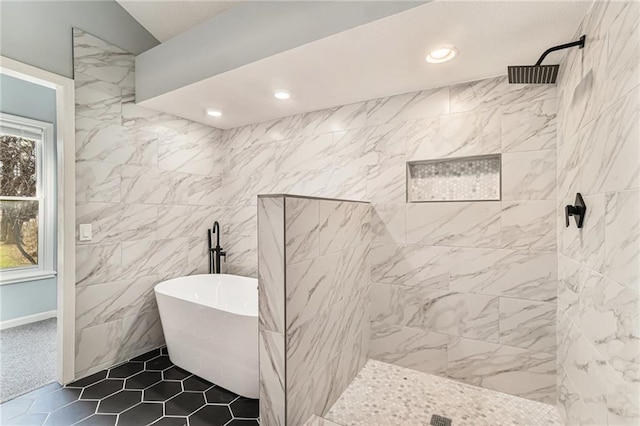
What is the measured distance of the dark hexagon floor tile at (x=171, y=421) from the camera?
5.81 ft

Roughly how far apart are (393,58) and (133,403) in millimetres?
2851

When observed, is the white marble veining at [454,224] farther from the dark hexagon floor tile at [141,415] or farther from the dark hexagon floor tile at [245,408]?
the dark hexagon floor tile at [141,415]

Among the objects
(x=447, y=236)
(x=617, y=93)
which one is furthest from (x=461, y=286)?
(x=617, y=93)

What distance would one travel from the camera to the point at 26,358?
2.58 metres

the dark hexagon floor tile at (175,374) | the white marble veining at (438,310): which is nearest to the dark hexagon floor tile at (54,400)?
the dark hexagon floor tile at (175,374)

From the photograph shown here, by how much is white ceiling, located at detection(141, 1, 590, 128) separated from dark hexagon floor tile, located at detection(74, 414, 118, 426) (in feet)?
7.63

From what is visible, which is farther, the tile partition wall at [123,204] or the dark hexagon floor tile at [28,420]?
the tile partition wall at [123,204]

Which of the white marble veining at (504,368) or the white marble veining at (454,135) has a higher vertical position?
the white marble veining at (454,135)

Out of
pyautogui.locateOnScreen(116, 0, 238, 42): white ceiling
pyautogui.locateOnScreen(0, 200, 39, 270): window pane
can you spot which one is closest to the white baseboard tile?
pyautogui.locateOnScreen(0, 200, 39, 270): window pane

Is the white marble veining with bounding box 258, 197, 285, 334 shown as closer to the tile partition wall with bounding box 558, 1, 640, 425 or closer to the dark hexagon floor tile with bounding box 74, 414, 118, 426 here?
the dark hexagon floor tile with bounding box 74, 414, 118, 426

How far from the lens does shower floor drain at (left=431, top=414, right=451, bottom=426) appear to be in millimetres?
1755

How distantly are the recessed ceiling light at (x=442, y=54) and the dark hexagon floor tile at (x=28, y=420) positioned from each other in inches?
130

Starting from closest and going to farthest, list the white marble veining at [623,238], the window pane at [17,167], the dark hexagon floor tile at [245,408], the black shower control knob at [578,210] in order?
1. the white marble veining at [623,238]
2. the black shower control knob at [578,210]
3. the dark hexagon floor tile at [245,408]
4. the window pane at [17,167]

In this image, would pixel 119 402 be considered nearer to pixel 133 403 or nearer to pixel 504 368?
pixel 133 403
